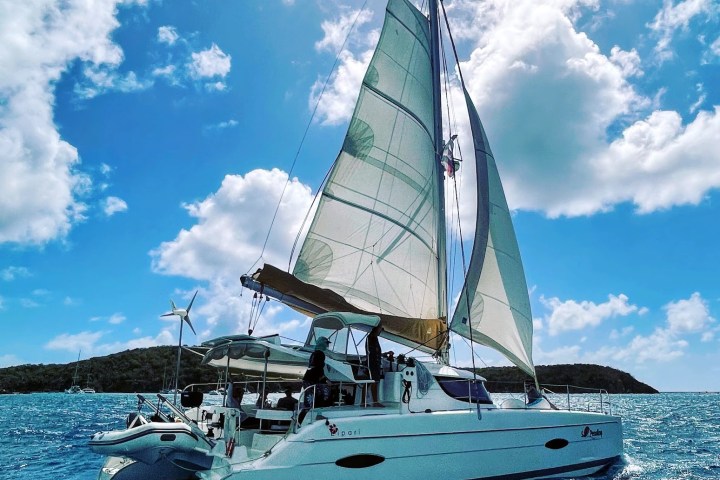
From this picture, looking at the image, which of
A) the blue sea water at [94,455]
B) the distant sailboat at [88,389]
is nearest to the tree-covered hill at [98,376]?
the distant sailboat at [88,389]

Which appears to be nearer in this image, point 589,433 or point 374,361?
point 374,361

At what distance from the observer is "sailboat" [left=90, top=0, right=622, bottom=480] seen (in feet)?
30.5

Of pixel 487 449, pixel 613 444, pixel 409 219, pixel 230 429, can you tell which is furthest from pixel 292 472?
pixel 613 444

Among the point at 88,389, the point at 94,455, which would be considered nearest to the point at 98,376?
the point at 88,389

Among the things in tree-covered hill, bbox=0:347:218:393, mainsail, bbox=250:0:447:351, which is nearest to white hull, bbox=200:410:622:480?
mainsail, bbox=250:0:447:351

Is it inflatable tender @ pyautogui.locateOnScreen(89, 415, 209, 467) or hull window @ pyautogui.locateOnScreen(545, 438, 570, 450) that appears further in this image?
hull window @ pyautogui.locateOnScreen(545, 438, 570, 450)

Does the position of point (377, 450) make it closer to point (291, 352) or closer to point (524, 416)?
point (291, 352)

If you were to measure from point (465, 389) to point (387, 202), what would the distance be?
5.82 metres

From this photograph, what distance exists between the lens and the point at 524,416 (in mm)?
11750

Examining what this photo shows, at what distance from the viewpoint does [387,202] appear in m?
15.3

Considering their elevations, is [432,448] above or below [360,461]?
above

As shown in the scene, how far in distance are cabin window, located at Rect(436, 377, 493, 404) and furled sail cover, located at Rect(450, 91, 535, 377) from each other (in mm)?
1854

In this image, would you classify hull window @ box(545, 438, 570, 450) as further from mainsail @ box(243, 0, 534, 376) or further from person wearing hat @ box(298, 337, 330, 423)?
person wearing hat @ box(298, 337, 330, 423)

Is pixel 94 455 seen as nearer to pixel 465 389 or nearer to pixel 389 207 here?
pixel 389 207
